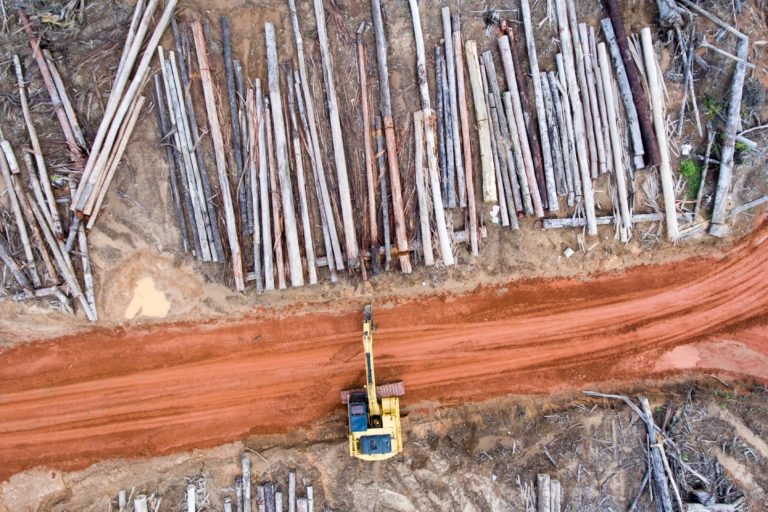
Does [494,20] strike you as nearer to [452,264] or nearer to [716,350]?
[452,264]

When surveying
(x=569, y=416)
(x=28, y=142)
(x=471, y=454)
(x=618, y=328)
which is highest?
(x=28, y=142)

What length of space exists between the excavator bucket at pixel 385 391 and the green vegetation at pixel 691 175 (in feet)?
28.9

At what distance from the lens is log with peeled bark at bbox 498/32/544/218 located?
11.0 m

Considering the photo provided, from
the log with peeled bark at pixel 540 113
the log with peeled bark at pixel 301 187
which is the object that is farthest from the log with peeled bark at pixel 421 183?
the log with peeled bark at pixel 540 113

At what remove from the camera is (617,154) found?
11.2 m

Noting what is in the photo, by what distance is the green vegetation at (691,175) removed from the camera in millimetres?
11492

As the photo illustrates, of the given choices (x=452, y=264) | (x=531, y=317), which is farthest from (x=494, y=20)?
(x=531, y=317)

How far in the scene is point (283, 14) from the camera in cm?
1088

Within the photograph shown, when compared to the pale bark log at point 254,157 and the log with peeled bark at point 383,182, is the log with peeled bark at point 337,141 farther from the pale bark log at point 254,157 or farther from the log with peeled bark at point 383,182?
the pale bark log at point 254,157

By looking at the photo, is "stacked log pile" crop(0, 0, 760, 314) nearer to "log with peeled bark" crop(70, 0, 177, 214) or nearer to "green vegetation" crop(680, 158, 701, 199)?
"log with peeled bark" crop(70, 0, 177, 214)

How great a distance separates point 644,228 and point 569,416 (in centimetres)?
518

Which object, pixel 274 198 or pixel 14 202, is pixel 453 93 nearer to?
pixel 274 198

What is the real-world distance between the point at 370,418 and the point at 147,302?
626 centimetres

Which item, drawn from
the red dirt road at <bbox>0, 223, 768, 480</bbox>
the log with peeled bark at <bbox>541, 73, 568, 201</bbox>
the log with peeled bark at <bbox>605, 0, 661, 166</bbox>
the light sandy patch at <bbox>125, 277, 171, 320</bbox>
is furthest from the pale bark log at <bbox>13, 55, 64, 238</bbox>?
the log with peeled bark at <bbox>605, 0, 661, 166</bbox>
